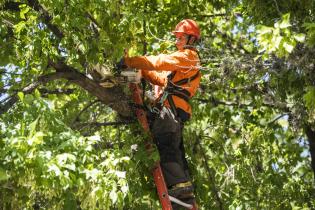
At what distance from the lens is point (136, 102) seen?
5.40 meters

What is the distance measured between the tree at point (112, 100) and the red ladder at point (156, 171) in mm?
96

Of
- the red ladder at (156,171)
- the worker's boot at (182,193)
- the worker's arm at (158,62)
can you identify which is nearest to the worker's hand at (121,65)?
the worker's arm at (158,62)

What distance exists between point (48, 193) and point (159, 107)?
6.18 feet

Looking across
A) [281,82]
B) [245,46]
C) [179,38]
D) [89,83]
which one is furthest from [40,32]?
[245,46]

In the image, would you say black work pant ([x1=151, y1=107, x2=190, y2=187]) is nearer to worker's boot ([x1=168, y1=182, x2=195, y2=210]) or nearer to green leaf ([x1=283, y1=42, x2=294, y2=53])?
worker's boot ([x1=168, y1=182, x2=195, y2=210])

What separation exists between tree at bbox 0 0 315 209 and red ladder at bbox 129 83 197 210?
96 millimetres

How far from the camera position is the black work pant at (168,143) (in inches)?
214

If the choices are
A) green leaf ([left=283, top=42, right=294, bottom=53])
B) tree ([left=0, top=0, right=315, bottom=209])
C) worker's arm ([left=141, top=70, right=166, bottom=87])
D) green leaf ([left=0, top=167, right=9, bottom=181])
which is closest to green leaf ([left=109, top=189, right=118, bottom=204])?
tree ([left=0, top=0, right=315, bottom=209])

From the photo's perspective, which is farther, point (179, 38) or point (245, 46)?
point (245, 46)

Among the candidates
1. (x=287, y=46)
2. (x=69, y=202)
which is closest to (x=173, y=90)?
(x=69, y=202)

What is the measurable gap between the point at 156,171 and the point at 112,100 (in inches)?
32.6

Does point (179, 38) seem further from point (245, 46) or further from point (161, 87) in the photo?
point (245, 46)

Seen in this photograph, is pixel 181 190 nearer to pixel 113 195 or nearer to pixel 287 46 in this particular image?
pixel 113 195

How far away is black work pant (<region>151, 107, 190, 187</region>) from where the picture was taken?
5.43m
